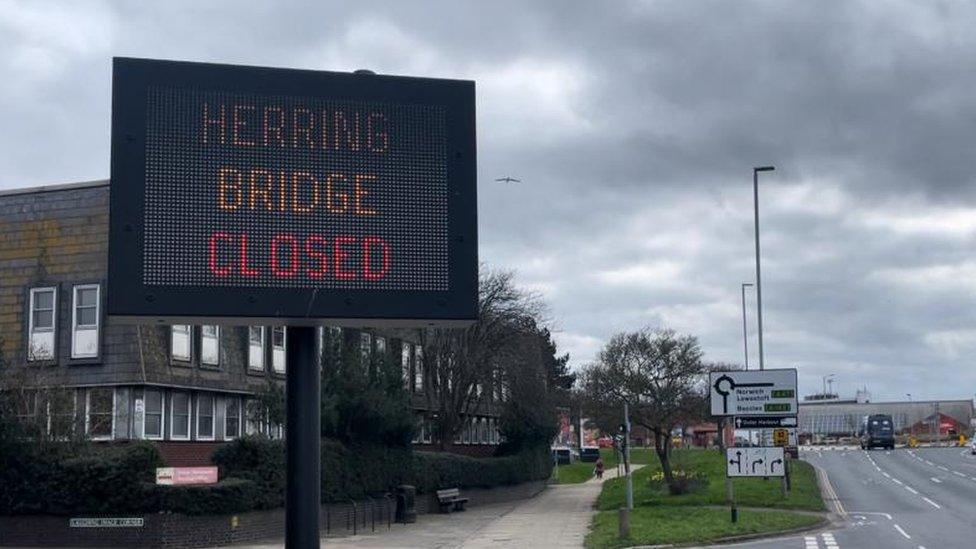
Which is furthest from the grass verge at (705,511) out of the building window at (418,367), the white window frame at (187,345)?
the white window frame at (187,345)

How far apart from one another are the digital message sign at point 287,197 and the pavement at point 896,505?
2053 cm

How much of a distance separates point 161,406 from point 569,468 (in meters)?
61.7

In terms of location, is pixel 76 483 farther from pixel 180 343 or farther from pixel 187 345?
pixel 187 345

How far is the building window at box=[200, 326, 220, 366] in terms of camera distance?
42.0 m

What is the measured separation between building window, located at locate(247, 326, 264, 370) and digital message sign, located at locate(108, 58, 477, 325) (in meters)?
34.8

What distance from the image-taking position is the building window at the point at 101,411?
38125mm

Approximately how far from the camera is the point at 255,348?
4556 cm

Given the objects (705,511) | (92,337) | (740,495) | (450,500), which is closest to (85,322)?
(92,337)

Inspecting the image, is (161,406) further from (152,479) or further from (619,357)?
(619,357)

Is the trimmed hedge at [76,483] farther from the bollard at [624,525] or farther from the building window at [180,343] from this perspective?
the bollard at [624,525]

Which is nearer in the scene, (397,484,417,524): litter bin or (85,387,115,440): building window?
(85,387,115,440): building window

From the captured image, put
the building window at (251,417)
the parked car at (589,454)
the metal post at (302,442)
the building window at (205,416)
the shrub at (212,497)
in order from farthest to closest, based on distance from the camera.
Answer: the parked car at (589,454)
the building window at (205,416)
the building window at (251,417)
the shrub at (212,497)
the metal post at (302,442)

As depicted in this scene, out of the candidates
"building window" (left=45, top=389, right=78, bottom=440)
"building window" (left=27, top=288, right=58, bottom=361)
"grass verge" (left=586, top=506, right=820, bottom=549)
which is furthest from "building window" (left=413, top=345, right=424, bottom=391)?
"building window" (left=45, top=389, right=78, bottom=440)

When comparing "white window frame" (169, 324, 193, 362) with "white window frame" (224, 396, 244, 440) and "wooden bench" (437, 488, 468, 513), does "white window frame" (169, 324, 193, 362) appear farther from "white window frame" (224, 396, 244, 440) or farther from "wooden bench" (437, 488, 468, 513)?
"wooden bench" (437, 488, 468, 513)
